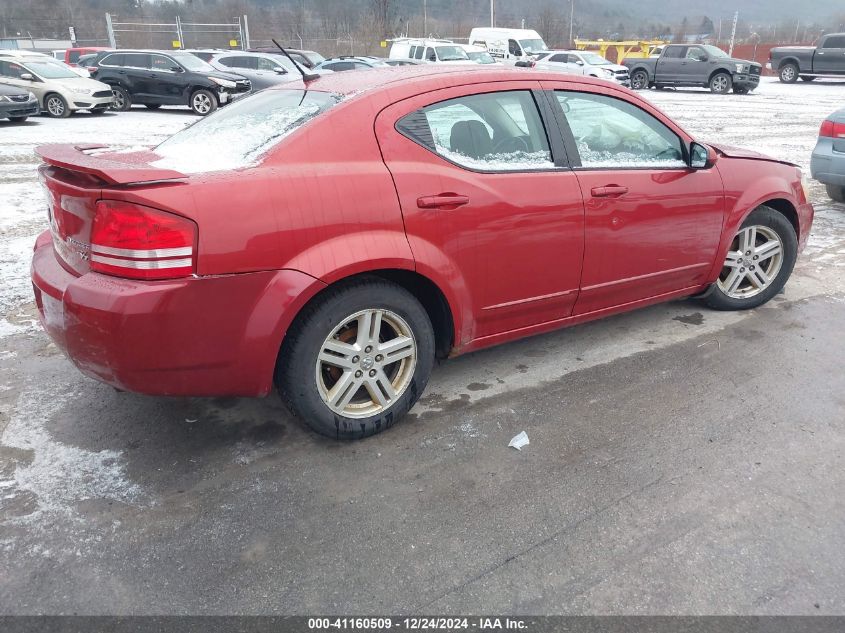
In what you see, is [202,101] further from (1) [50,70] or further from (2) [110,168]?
(2) [110,168]

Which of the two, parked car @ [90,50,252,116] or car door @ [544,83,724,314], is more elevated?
parked car @ [90,50,252,116]

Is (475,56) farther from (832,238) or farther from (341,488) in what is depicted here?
(341,488)

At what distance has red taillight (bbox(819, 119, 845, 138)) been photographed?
6.85 m

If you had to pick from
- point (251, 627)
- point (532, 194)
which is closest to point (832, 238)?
point (532, 194)

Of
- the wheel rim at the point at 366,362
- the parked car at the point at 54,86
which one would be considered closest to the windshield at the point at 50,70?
the parked car at the point at 54,86

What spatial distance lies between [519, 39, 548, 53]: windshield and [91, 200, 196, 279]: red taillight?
30186mm

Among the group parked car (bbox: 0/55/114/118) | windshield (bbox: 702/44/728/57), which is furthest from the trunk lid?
windshield (bbox: 702/44/728/57)

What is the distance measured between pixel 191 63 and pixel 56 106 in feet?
11.6

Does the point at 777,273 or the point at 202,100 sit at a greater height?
the point at 202,100

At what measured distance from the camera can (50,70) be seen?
16.3 metres

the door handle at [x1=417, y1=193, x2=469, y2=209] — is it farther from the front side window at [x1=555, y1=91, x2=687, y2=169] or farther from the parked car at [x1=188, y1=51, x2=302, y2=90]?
the parked car at [x1=188, y1=51, x2=302, y2=90]

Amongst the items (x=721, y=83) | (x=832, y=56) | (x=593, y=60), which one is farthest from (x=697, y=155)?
(x=832, y=56)

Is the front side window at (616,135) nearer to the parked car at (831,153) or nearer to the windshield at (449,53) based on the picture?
the parked car at (831,153)

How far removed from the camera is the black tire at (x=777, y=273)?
14.6ft
